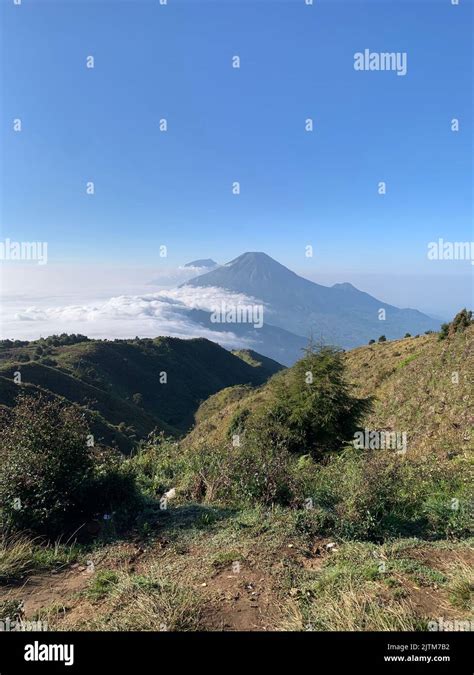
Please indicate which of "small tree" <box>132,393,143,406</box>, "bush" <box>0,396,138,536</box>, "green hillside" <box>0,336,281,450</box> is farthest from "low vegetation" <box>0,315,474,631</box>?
"small tree" <box>132,393,143,406</box>

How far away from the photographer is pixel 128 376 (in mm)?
86188

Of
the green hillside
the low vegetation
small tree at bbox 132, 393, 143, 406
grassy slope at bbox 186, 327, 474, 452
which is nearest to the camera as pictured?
the low vegetation

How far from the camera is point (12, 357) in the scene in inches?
2869

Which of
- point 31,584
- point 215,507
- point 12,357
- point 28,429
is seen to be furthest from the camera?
point 12,357

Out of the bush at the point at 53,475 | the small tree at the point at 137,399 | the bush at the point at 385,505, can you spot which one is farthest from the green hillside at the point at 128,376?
the bush at the point at 385,505

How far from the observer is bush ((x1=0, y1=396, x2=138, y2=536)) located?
208 inches

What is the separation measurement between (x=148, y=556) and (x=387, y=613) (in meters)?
2.90

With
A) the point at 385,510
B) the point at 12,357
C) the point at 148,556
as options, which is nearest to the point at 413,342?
the point at 385,510

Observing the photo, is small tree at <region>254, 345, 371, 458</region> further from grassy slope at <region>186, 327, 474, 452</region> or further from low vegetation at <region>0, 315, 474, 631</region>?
low vegetation at <region>0, 315, 474, 631</region>

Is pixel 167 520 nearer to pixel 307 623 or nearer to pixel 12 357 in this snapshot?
pixel 307 623

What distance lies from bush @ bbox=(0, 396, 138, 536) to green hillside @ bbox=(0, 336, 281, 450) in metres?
36.8

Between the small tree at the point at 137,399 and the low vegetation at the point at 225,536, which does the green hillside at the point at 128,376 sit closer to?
the small tree at the point at 137,399

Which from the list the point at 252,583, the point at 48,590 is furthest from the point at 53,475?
the point at 252,583

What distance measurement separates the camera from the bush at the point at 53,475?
17.3 feet
